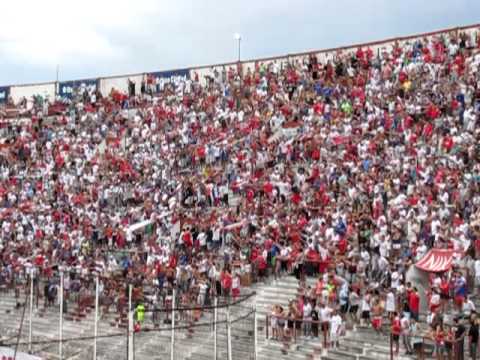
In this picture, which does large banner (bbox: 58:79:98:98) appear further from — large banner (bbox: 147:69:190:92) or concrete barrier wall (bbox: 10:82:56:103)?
large banner (bbox: 147:69:190:92)

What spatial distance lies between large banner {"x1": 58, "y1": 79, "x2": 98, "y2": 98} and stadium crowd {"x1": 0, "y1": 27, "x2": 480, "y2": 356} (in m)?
5.55

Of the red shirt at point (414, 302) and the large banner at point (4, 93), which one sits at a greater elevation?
the large banner at point (4, 93)

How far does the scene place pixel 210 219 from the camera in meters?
28.5

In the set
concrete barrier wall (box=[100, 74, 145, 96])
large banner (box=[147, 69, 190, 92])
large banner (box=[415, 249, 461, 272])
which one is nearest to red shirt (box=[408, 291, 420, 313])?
large banner (box=[415, 249, 461, 272])

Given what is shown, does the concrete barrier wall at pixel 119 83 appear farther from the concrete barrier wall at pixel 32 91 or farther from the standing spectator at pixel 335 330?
the standing spectator at pixel 335 330

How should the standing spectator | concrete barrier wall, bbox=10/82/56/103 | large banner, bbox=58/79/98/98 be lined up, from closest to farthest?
the standing spectator < large banner, bbox=58/79/98/98 < concrete barrier wall, bbox=10/82/56/103

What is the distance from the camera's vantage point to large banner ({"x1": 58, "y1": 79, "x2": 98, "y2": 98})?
48.5 m

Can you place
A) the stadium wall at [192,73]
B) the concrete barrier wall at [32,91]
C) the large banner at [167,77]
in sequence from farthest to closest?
the concrete barrier wall at [32,91]
the large banner at [167,77]
the stadium wall at [192,73]

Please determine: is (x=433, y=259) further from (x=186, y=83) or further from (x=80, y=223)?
(x=186, y=83)

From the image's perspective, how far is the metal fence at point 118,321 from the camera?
1967 cm

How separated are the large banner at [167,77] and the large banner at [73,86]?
4.44 meters

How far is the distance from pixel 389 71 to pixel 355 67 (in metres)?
3.03

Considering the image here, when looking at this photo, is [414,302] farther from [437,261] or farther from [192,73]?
[192,73]

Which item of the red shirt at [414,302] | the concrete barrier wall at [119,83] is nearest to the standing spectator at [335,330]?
the red shirt at [414,302]
